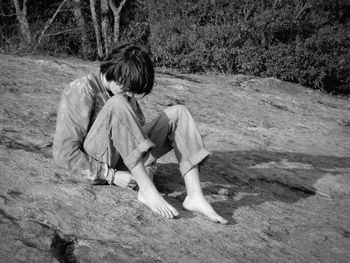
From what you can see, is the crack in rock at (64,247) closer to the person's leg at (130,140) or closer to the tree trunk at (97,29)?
the person's leg at (130,140)

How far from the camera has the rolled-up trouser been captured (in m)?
2.42

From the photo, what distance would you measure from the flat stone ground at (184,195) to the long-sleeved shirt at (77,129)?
117 millimetres

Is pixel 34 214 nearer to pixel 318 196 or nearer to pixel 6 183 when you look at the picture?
pixel 6 183

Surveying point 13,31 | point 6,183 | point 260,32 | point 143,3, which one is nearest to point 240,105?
point 260,32

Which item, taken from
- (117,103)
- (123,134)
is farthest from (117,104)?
(123,134)

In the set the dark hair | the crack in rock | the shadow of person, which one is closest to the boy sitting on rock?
the dark hair

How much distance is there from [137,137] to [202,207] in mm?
549

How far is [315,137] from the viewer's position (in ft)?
17.6

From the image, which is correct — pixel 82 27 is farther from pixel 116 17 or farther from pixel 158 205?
pixel 158 205

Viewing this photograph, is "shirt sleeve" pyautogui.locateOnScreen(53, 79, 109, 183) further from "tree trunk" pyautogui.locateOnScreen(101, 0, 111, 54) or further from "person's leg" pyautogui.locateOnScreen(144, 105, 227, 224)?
"tree trunk" pyautogui.locateOnScreen(101, 0, 111, 54)

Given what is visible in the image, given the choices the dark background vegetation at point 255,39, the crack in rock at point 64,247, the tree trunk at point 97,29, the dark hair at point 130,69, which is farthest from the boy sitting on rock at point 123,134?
the tree trunk at point 97,29

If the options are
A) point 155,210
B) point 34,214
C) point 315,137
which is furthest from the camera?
point 315,137

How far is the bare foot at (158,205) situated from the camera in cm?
240

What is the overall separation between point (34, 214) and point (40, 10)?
36.0 ft
